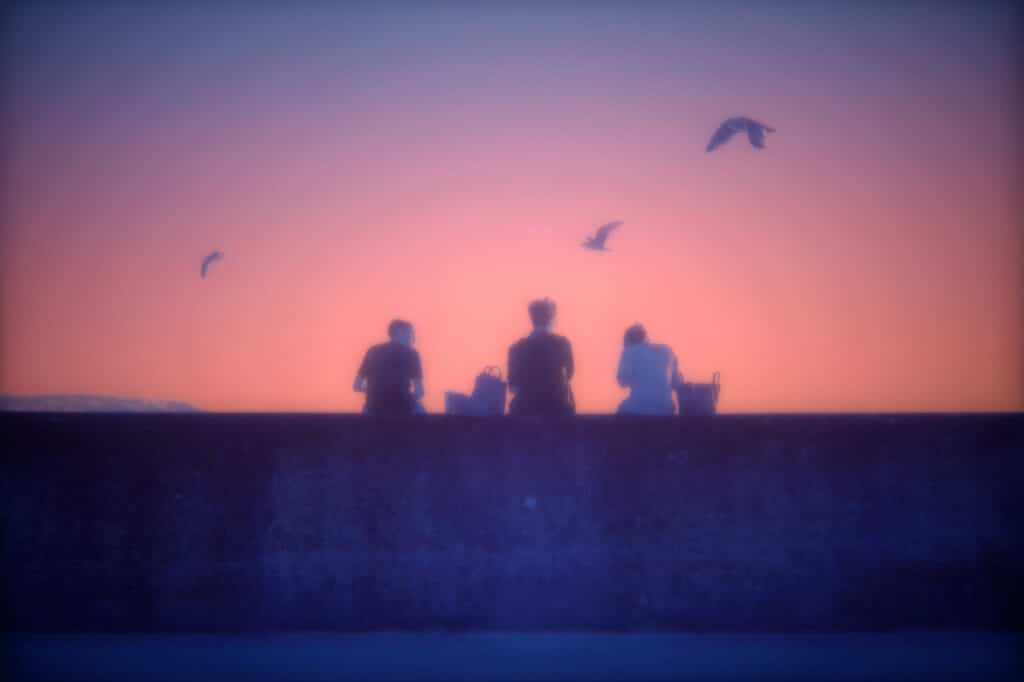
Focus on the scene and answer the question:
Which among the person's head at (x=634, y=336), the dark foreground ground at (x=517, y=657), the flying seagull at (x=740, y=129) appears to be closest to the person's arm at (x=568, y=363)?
the person's head at (x=634, y=336)

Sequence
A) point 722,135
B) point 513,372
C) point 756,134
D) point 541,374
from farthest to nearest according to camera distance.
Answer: point 722,135
point 756,134
point 513,372
point 541,374

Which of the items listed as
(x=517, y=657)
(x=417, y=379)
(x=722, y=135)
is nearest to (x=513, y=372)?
(x=417, y=379)

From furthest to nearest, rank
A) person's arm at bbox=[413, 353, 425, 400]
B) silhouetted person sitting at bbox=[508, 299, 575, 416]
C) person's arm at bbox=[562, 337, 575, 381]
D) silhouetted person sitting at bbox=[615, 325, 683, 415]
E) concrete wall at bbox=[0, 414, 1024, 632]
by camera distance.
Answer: person's arm at bbox=[413, 353, 425, 400], silhouetted person sitting at bbox=[615, 325, 683, 415], person's arm at bbox=[562, 337, 575, 381], silhouetted person sitting at bbox=[508, 299, 575, 416], concrete wall at bbox=[0, 414, 1024, 632]

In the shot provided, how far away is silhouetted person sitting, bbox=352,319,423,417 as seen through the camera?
8922mm

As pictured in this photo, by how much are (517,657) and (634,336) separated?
3.48 meters

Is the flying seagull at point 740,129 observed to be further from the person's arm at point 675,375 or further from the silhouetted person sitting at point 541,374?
the silhouetted person sitting at point 541,374

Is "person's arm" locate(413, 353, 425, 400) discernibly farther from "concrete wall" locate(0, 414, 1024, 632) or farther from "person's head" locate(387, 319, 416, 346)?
"concrete wall" locate(0, 414, 1024, 632)

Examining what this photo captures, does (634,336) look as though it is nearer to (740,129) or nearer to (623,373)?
(623,373)

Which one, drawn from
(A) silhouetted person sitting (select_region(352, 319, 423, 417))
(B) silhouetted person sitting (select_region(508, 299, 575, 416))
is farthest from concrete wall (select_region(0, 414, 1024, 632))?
(A) silhouetted person sitting (select_region(352, 319, 423, 417))

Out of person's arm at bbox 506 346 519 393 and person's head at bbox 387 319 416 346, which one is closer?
person's arm at bbox 506 346 519 393

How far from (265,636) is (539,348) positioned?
9.55 ft

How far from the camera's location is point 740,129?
11.2 metres

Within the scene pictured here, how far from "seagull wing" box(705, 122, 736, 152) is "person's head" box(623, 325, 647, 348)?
2.88 metres

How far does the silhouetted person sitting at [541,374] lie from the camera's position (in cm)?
823
